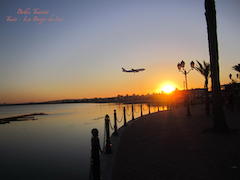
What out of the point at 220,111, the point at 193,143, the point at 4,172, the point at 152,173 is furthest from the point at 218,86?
the point at 4,172

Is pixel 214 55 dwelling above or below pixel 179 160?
above

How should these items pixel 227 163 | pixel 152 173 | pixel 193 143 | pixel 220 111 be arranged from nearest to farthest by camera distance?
pixel 152 173, pixel 227 163, pixel 193 143, pixel 220 111

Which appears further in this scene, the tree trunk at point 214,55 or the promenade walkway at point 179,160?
the tree trunk at point 214,55

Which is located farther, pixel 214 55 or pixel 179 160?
pixel 214 55

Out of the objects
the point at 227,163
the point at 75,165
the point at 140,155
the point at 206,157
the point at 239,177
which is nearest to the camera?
the point at 239,177

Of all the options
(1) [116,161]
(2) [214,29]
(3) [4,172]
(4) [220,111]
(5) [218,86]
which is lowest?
(3) [4,172]

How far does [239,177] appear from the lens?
3.74 m

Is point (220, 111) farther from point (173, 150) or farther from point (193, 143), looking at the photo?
point (173, 150)

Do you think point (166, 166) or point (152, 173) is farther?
point (166, 166)

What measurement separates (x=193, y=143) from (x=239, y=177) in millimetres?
2819

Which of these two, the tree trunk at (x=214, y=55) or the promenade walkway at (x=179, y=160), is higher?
the tree trunk at (x=214, y=55)

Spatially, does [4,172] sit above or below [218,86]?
below

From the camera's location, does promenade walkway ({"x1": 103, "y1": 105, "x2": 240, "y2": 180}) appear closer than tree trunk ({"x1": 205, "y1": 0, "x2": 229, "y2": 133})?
Yes

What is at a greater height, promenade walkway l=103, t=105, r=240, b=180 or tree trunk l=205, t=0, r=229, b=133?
tree trunk l=205, t=0, r=229, b=133
